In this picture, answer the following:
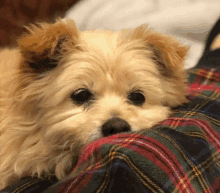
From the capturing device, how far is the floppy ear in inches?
43.4

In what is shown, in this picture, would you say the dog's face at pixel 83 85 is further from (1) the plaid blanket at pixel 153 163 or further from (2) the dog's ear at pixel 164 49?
(1) the plaid blanket at pixel 153 163

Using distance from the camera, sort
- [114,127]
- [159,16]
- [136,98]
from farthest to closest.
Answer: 1. [159,16]
2. [136,98]
3. [114,127]

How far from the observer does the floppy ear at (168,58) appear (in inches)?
43.4

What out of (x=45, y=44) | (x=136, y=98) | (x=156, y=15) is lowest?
(x=136, y=98)

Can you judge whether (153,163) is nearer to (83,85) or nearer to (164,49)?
(83,85)

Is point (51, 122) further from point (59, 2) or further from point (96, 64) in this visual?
point (59, 2)

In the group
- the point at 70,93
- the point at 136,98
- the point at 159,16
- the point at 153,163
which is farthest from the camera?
the point at 159,16

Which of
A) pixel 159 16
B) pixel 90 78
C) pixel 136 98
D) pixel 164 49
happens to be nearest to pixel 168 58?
pixel 164 49

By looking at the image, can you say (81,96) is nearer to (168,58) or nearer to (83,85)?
(83,85)

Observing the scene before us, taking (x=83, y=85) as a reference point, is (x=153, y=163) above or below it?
below

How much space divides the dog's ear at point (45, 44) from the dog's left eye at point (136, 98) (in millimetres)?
386

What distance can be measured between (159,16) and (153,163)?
80.9 inches

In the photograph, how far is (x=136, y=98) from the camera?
1163 mm

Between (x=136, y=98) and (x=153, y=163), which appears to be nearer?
(x=153, y=163)
